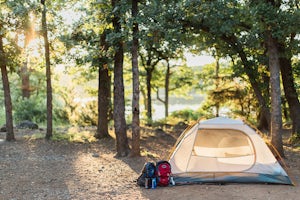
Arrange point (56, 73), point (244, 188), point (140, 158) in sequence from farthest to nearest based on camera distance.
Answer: point (56, 73)
point (140, 158)
point (244, 188)

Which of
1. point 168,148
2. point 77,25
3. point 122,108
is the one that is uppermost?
point 77,25

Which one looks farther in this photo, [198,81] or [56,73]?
[198,81]

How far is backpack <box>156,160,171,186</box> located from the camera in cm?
797

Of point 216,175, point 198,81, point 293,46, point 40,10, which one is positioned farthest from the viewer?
point 198,81

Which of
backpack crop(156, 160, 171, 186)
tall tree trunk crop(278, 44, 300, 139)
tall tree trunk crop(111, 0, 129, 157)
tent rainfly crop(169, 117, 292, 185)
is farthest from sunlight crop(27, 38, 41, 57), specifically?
tall tree trunk crop(278, 44, 300, 139)

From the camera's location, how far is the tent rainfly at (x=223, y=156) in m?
8.09

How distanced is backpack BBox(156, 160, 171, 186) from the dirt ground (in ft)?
0.61

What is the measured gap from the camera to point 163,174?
26.3 feet

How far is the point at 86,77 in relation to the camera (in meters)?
25.5

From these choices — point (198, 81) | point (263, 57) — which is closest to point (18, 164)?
point (263, 57)

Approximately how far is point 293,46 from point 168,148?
5.34m

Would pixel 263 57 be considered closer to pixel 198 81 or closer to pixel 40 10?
pixel 40 10

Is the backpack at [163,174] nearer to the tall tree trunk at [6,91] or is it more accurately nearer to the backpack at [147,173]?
the backpack at [147,173]

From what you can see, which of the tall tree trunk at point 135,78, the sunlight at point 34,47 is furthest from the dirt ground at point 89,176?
the sunlight at point 34,47
